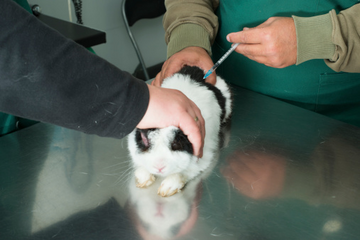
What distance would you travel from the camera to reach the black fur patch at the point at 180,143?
1.03 m

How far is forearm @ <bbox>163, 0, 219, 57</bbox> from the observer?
149cm

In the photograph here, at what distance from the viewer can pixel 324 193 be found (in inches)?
37.7

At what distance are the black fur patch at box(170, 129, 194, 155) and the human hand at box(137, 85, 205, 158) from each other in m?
0.12

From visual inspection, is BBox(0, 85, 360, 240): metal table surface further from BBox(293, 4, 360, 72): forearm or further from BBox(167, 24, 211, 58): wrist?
BBox(167, 24, 211, 58): wrist

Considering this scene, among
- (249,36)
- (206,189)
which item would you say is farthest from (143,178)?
(249,36)

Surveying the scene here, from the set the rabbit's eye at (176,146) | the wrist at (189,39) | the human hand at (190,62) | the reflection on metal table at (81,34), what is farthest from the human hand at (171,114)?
the reflection on metal table at (81,34)

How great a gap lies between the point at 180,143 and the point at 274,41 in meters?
0.49

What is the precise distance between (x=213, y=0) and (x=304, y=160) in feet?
3.12

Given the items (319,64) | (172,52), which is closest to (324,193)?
(319,64)

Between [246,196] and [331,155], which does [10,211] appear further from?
[331,155]

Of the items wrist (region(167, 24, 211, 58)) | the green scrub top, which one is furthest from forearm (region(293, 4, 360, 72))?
wrist (region(167, 24, 211, 58))

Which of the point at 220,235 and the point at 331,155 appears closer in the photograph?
the point at 220,235

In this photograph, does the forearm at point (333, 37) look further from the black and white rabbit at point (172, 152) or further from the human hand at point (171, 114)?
the human hand at point (171, 114)

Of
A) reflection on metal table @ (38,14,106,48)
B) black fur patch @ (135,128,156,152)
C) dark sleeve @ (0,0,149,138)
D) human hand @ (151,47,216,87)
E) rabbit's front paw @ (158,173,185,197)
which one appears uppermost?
dark sleeve @ (0,0,149,138)
